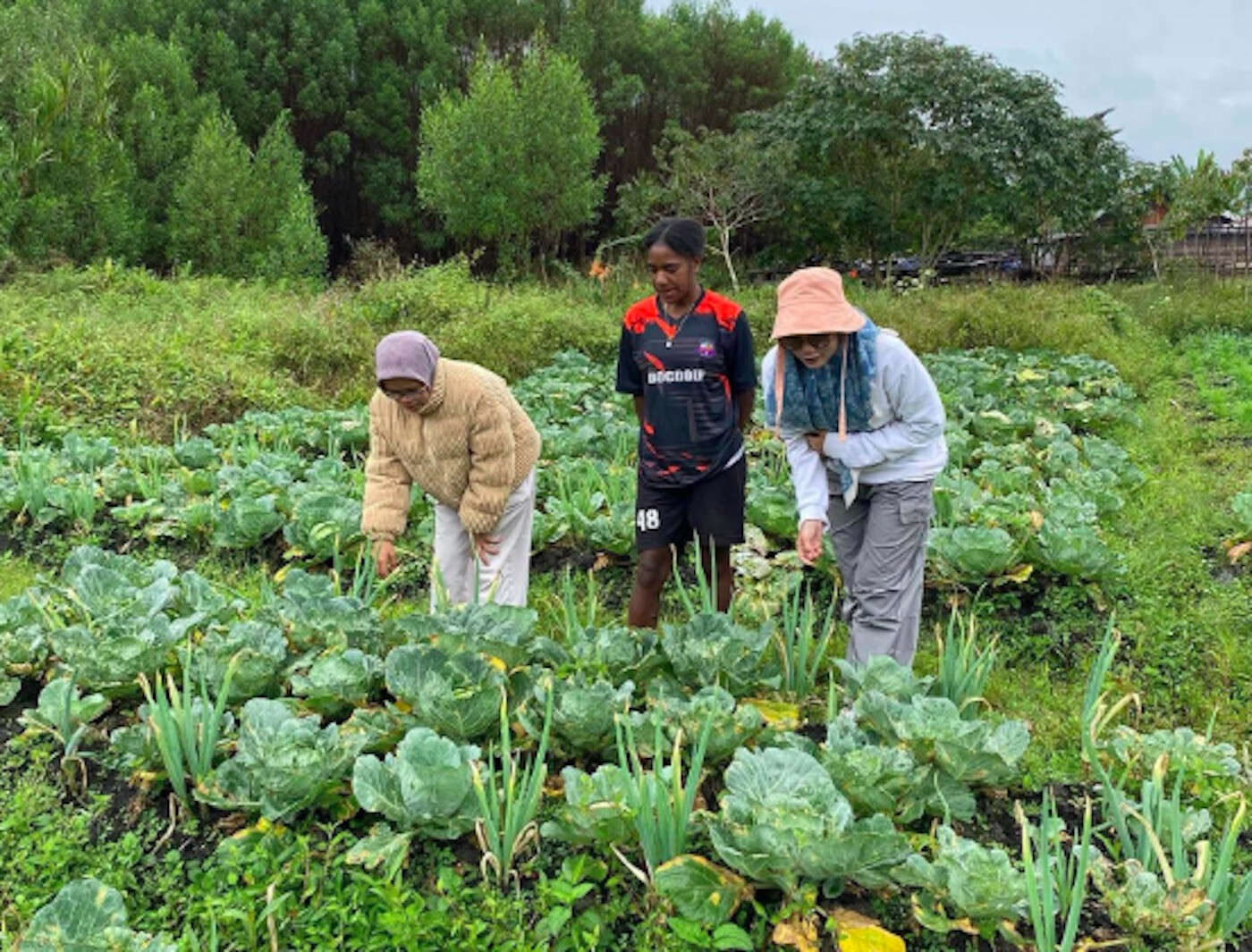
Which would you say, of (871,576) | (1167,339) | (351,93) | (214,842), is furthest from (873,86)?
(214,842)

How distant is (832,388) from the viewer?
9.36ft

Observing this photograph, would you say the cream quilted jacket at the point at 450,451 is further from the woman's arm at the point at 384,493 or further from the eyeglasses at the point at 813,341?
the eyeglasses at the point at 813,341

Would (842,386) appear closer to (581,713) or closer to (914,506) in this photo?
(914,506)

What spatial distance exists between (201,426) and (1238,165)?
71.4ft

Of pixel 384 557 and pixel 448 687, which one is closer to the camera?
pixel 448 687

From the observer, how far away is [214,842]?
2.20 metres

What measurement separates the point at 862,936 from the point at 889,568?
1312 millimetres

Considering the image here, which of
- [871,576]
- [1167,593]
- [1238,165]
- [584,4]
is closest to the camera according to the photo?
[871,576]

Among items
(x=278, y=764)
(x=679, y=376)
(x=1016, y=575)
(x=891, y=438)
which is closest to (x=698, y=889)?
(x=278, y=764)

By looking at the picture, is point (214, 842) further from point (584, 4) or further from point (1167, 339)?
point (584, 4)

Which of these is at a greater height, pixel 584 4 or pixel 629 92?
pixel 584 4

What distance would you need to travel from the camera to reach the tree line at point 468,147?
16.0 meters

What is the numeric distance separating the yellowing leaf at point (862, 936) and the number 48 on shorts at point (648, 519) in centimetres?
176

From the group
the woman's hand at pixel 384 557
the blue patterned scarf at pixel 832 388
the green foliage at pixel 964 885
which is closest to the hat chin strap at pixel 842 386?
the blue patterned scarf at pixel 832 388
